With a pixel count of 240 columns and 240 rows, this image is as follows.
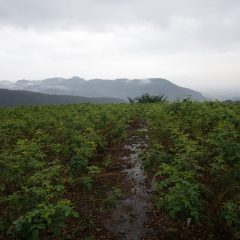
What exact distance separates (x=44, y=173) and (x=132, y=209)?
2.00 metres

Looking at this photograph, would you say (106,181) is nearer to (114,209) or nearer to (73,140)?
(114,209)

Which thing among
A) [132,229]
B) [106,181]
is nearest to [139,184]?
[106,181]

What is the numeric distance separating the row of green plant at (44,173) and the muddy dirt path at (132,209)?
53 centimetres

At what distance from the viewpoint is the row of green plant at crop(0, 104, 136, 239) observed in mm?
4766

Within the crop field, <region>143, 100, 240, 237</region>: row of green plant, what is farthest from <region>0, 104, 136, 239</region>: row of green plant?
<region>143, 100, 240, 237</region>: row of green plant

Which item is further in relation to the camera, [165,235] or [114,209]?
[114,209]

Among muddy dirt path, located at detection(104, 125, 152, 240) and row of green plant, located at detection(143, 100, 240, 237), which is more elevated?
row of green plant, located at detection(143, 100, 240, 237)

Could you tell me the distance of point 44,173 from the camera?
23.3ft

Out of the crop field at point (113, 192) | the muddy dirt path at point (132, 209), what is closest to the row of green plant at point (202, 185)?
the crop field at point (113, 192)

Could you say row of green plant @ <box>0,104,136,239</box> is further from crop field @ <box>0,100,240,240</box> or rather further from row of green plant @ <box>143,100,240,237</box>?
row of green plant @ <box>143,100,240,237</box>

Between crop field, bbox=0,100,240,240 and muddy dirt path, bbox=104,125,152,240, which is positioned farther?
muddy dirt path, bbox=104,125,152,240

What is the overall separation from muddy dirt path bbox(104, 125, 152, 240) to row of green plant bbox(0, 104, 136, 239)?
527 millimetres

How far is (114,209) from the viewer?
705cm

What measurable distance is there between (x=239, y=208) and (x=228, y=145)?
1.45 m
